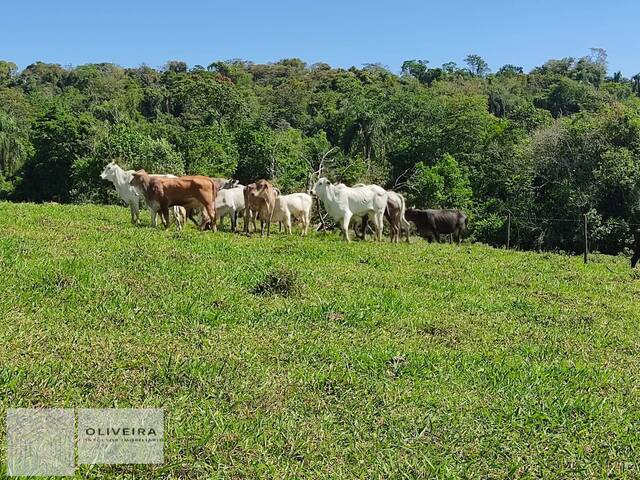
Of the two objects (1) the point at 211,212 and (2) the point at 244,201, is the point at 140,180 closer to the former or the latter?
(1) the point at 211,212

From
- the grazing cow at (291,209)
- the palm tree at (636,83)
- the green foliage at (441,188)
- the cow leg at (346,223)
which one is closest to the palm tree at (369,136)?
the green foliage at (441,188)

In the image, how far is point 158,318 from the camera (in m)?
6.29

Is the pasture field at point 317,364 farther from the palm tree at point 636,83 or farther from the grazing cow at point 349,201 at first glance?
the palm tree at point 636,83

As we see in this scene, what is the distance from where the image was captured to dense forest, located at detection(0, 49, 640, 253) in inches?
1425

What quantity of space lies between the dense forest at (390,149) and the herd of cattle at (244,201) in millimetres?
11174

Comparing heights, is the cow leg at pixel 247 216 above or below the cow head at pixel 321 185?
below

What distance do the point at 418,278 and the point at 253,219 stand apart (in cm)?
691

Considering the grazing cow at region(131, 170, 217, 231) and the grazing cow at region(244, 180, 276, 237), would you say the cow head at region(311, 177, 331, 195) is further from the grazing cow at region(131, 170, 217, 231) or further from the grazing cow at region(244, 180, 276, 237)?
the grazing cow at region(131, 170, 217, 231)

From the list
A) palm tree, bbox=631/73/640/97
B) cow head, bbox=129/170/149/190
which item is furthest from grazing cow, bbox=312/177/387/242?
palm tree, bbox=631/73/640/97

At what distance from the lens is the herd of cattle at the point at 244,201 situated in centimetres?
1440

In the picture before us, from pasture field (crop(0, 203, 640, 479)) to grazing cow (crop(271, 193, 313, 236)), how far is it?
23.9ft

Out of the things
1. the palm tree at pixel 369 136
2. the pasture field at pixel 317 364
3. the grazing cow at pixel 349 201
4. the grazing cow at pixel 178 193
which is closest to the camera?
the pasture field at pixel 317 364

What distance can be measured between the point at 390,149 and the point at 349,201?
149 ft

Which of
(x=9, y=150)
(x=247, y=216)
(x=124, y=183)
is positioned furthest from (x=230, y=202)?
(x=9, y=150)
